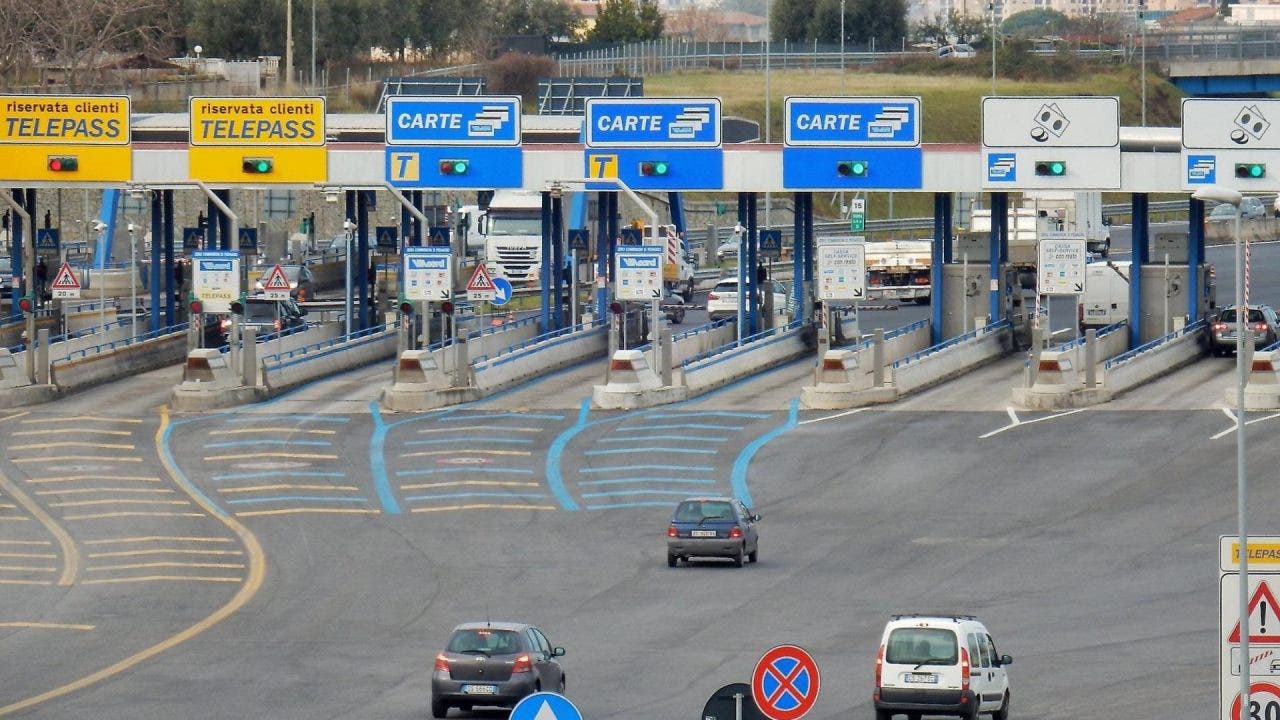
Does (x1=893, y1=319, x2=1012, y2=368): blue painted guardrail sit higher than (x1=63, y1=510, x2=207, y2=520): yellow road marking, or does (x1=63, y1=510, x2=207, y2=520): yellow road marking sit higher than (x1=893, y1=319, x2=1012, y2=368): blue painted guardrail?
(x1=893, y1=319, x2=1012, y2=368): blue painted guardrail

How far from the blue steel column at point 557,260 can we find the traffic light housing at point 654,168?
6.89 m

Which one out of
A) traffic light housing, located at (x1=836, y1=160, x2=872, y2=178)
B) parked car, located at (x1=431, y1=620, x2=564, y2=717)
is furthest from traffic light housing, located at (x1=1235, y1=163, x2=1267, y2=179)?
parked car, located at (x1=431, y1=620, x2=564, y2=717)

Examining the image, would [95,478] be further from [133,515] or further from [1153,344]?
[1153,344]

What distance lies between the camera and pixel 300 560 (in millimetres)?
41469

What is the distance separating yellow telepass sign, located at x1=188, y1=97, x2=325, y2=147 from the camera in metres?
62.1

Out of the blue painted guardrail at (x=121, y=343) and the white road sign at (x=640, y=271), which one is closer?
the white road sign at (x=640, y=271)

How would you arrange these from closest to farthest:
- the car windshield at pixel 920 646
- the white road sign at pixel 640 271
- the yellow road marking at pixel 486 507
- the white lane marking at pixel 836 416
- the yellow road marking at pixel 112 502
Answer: the car windshield at pixel 920 646 < the yellow road marking at pixel 486 507 < the yellow road marking at pixel 112 502 < the white lane marking at pixel 836 416 < the white road sign at pixel 640 271

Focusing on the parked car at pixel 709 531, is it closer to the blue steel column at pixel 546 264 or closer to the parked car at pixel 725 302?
the blue steel column at pixel 546 264

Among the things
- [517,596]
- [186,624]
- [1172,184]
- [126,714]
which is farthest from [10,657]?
[1172,184]

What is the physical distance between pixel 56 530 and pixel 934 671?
22655mm

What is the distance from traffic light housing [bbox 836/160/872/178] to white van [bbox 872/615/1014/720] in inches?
1379

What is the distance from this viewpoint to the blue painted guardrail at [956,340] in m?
59.0

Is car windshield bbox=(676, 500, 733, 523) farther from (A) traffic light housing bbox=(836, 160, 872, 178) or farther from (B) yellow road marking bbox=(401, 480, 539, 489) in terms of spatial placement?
(A) traffic light housing bbox=(836, 160, 872, 178)

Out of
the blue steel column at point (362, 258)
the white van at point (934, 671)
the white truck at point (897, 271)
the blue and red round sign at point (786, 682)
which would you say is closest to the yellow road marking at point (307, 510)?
the white van at point (934, 671)
